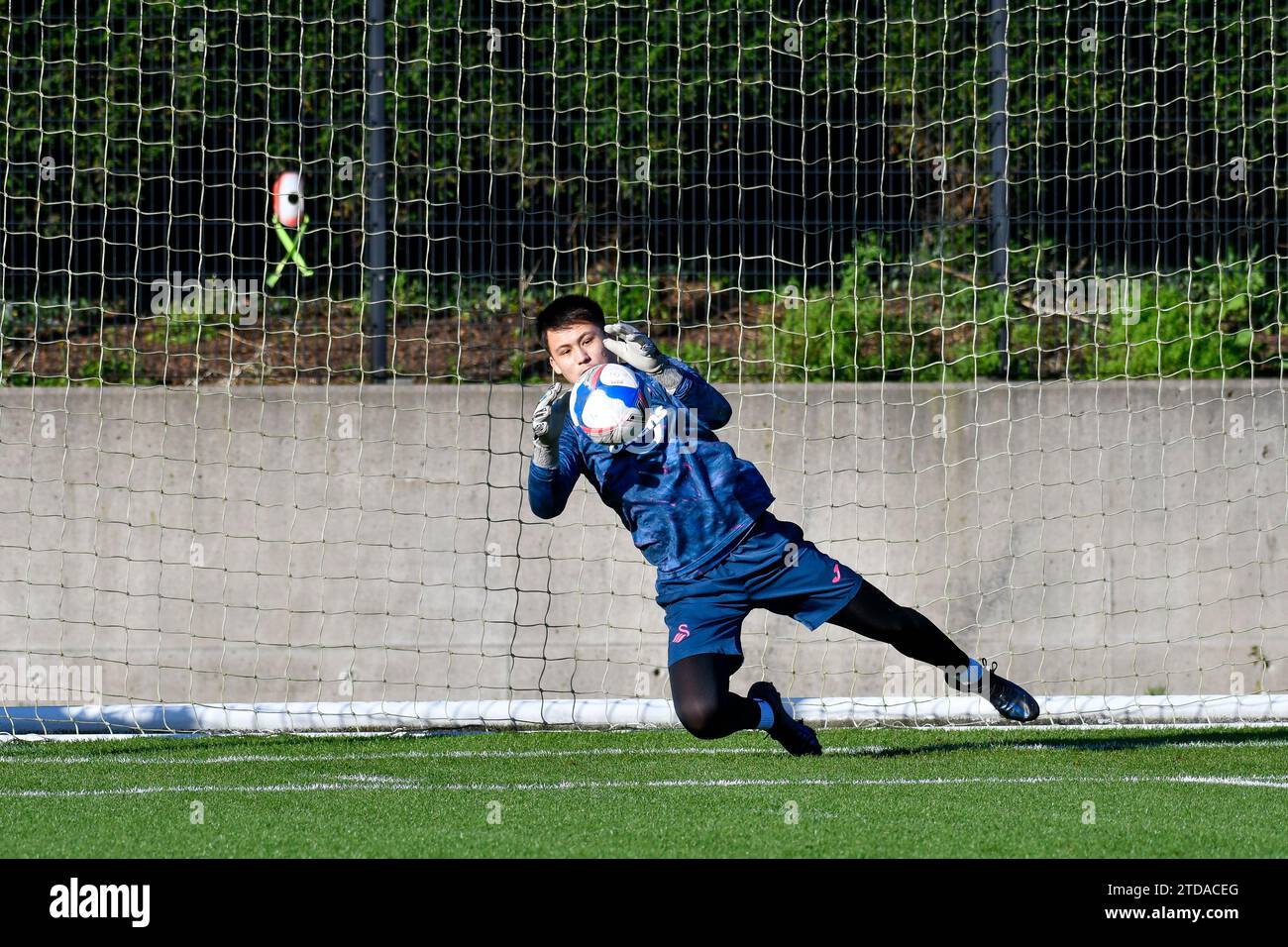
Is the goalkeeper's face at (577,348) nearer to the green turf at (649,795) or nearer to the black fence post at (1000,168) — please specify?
the green turf at (649,795)

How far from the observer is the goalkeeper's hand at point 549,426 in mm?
5055

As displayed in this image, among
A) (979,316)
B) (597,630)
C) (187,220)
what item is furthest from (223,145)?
(979,316)

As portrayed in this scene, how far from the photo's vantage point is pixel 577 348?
5.07 m

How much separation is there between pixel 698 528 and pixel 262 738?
2759 millimetres

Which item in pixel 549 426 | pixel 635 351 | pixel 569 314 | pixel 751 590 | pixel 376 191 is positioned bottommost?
pixel 751 590

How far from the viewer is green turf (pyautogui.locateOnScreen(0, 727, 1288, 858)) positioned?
4.21 meters

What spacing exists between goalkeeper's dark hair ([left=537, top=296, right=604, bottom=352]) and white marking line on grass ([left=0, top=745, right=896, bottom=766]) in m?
2.03

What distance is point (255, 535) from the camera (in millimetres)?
7625

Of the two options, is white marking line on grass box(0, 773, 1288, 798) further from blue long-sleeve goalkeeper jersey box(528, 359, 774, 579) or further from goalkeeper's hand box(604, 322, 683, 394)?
goalkeeper's hand box(604, 322, 683, 394)

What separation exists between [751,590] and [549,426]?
2.89 ft

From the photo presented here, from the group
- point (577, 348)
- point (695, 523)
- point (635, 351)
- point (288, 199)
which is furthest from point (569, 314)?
point (288, 199)

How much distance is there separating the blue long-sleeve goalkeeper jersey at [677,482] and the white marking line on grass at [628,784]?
85 cm

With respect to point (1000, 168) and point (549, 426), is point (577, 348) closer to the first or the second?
point (549, 426)

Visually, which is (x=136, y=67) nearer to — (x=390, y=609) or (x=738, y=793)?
(x=390, y=609)
